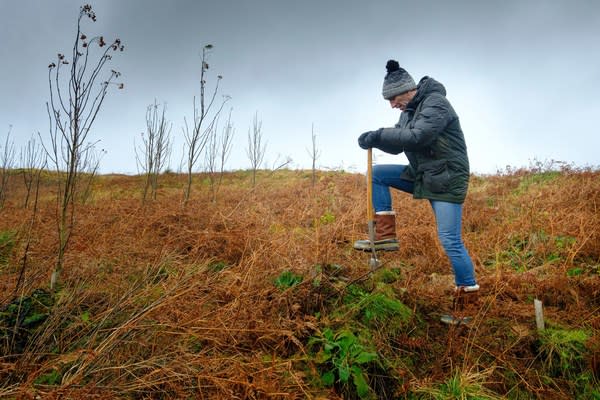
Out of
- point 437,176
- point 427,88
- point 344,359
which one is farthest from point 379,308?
point 427,88

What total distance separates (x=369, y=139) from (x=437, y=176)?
62cm

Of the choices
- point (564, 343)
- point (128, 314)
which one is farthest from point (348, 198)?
point (128, 314)

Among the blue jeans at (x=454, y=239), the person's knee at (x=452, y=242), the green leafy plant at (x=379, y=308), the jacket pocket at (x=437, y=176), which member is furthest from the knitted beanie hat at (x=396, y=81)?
the green leafy plant at (x=379, y=308)

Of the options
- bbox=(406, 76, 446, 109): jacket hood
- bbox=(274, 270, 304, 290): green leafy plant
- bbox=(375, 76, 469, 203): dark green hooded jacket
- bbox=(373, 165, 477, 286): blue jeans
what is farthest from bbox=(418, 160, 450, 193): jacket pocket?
bbox=(274, 270, 304, 290): green leafy plant

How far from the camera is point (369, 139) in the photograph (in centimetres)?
279

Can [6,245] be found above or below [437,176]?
below

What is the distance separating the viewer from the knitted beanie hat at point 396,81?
271 centimetres

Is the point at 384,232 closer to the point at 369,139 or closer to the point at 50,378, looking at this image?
the point at 369,139

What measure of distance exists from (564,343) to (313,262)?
187 cm

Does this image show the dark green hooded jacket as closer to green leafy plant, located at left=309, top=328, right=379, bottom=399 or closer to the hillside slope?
the hillside slope

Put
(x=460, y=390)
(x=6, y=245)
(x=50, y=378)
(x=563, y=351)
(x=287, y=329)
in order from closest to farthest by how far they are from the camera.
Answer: (x=50, y=378), (x=460, y=390), (x=287, y=329), (x=563, y=351), (x=6, y=245)

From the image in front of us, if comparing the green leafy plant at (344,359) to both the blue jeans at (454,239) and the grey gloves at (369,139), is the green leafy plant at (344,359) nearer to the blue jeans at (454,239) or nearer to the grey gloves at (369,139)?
the blue jeans at (454,239)

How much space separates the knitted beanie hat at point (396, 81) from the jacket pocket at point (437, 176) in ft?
2.08

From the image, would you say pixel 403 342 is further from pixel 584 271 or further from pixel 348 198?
pixel 348 198
